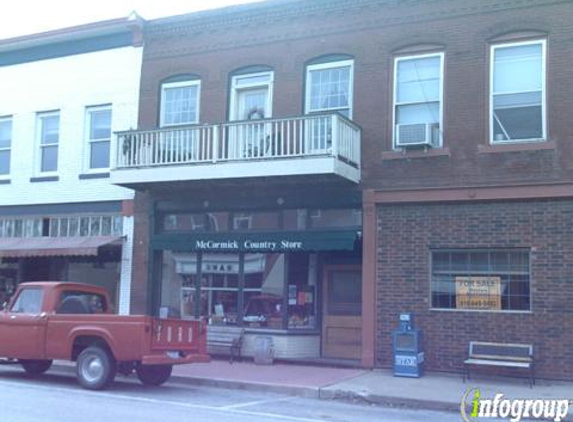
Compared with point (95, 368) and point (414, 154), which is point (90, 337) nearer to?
point (95, 368)

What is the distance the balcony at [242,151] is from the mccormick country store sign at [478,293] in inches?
119

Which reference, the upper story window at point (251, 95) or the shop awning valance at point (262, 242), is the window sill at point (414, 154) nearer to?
the shop awning valance at point (262, 242)

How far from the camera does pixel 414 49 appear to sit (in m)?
15.4

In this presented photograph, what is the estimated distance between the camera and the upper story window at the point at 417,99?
14930mm

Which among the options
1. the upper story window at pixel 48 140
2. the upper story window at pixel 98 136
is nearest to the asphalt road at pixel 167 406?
the upper story window at pixel 98 136

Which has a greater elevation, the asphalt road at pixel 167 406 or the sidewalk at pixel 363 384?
the sidewalk at pixel 363 384

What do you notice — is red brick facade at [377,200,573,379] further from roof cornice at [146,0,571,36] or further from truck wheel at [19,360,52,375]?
truck wheel at [19,360,52,375]

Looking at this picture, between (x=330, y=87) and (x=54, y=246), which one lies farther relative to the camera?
(x=54, y=246)

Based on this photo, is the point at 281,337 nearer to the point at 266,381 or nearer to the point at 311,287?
the point at 311,287

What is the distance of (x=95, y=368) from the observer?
475 inches

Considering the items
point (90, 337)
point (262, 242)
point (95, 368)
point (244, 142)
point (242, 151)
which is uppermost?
point (244, 142)

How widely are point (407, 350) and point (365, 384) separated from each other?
1.42m

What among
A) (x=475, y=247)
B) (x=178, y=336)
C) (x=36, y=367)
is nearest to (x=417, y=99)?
(x=475, y=247)

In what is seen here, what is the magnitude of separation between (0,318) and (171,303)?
517cm
